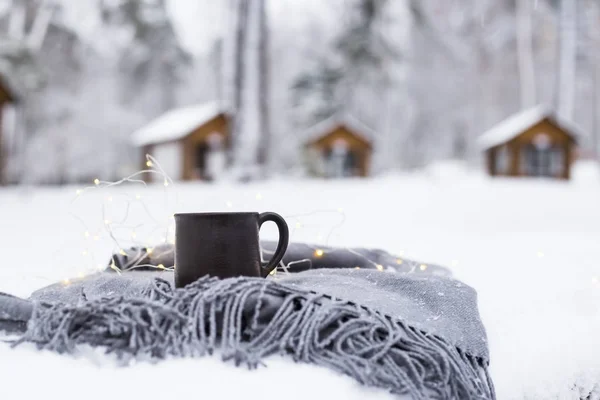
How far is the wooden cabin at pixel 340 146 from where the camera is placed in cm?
992

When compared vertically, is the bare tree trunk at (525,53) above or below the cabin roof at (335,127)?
above

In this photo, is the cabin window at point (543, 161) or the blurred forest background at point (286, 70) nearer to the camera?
the blurred forest background at point (286, 70)

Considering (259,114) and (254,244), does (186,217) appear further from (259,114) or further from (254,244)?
(259,114)

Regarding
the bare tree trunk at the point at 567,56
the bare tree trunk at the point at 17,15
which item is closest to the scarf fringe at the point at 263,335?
the bare tree trunk at the point at 567,56

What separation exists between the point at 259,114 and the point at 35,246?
10.6 ft

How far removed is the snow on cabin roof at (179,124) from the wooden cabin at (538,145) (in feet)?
15.4

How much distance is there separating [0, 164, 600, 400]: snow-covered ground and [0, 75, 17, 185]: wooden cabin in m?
3.03

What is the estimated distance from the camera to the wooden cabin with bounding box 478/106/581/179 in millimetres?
9242

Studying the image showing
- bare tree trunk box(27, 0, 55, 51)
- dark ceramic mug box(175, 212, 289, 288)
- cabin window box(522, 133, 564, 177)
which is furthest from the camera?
bare tree trunk box(27, 0, 55, 51)

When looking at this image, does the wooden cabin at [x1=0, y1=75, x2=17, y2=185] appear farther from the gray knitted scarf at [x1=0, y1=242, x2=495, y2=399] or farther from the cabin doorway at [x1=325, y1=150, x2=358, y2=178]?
the gray knitted scarf at [x1=0, y1=242, x2=495, y2=399]

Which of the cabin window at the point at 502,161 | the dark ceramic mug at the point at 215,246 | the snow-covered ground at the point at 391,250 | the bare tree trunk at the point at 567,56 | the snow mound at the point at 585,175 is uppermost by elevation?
the bare tree trunk at the point at 567,56

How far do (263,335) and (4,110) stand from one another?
8.08 m

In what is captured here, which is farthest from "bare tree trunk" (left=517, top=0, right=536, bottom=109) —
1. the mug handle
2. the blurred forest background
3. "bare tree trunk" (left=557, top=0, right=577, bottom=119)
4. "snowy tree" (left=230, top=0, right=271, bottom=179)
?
the mug handle

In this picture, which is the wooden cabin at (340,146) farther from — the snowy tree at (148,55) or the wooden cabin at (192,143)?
the snowy tree at (148,55)
